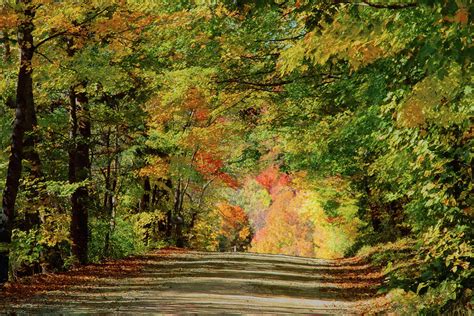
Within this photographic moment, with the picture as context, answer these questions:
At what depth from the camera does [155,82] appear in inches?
831

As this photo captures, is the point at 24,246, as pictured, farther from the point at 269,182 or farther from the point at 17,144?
the point at 269,182

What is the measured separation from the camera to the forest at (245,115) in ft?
26.2

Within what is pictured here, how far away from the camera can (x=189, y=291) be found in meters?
15.8

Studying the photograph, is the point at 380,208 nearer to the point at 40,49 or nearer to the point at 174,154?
the point at 174,154

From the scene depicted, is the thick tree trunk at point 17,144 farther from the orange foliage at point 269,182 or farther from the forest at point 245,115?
the orange foliage at point 269,182

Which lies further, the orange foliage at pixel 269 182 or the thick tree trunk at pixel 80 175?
the orange foliage at pixel 269 182

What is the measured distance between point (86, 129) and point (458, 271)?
15.4 m

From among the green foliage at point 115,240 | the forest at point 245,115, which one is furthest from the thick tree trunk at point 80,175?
the green foliage at point 115,240

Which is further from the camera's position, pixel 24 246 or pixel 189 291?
pixel 24 246

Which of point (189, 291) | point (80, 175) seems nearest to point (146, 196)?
point (80, 175)

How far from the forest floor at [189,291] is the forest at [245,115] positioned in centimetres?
116

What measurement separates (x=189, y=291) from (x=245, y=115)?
14508 mm

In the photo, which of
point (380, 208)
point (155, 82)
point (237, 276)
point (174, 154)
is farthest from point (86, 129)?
point (380, 208)

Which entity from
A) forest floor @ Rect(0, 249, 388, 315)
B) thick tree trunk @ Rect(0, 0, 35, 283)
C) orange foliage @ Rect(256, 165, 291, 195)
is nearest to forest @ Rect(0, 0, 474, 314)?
thick tree trunk @ Rect(0, 0, 35, 283)
